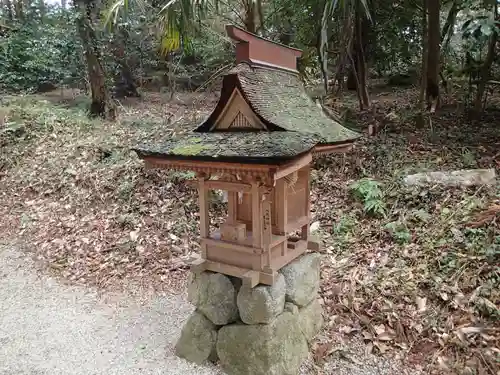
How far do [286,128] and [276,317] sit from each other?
6.22 feet

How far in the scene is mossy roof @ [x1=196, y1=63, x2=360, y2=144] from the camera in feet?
10.8

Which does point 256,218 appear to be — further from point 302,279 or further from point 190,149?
point 302,279

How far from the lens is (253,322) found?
3.69 metres

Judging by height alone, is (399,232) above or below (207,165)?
below

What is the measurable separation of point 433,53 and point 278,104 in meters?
5.89

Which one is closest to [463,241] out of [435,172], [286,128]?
[435,172]

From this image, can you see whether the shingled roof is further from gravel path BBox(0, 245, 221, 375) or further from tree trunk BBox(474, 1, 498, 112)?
tree trunk BBox(474, 1, 498, 112)

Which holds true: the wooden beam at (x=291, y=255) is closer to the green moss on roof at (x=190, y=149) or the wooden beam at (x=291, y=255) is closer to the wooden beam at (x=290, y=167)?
the wooden beam at (x=290, y=167)

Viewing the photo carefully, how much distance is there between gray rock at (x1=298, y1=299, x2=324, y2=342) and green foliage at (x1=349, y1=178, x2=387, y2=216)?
6.61 ft

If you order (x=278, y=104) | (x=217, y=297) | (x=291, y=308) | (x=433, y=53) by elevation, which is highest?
(x=433, y=53)

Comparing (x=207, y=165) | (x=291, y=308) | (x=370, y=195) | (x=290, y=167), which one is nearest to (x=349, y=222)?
(x=370, y=195)

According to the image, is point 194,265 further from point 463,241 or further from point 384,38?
point 384,38

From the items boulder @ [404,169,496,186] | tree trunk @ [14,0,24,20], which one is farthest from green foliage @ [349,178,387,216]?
tree trunk @ [14,0,24,20]

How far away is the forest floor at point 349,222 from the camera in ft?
14.0
